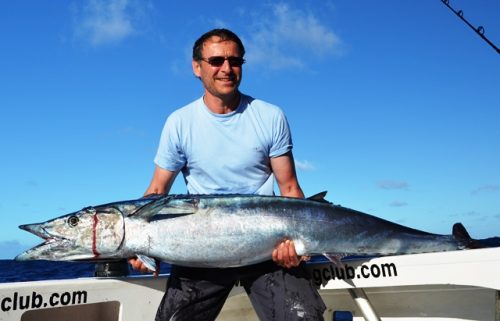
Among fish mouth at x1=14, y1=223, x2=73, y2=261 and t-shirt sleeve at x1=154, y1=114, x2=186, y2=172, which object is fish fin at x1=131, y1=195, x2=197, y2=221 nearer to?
fish mouth at x1=14, y1=223, x2=73, y2=261

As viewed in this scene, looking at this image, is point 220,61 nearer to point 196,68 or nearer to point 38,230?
point 196,68

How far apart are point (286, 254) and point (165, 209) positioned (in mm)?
853

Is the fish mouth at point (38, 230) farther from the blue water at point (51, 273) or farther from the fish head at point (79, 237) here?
the blue water at point (51, 273)

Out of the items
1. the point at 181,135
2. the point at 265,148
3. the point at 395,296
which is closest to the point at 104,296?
the point at 181,135

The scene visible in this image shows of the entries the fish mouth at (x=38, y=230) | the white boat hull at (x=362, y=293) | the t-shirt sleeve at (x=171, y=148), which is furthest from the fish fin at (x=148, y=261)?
the t-shirt sleeve at (x=171, y=148)

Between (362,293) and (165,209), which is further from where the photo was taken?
(362,293)

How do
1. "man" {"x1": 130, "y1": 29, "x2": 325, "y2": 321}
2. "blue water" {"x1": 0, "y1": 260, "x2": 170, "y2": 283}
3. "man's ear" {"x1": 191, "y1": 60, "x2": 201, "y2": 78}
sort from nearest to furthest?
"man" {"x1": 130, "y1": 29, "x2": 325, "y2": 321} → "man's ear" {"x1": 191, "y1": 60, "x2": 201, "y2": 78} → "blue water" {"x1": 0, "y1": 260, "x2": 170, "y2": 283}

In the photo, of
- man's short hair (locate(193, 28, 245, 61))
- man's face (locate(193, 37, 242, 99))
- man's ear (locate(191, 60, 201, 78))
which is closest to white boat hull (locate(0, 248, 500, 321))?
man's face (locate(193, 37, 242, 99))

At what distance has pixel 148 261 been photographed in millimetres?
3010

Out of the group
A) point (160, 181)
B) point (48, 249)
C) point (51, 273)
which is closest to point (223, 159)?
point (160, 181)

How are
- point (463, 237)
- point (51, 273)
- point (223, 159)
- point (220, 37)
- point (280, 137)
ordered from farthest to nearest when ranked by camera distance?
point (51, 273) < point (220, 37) < point (280, 137) < point (223, 159) < point (463, 237)

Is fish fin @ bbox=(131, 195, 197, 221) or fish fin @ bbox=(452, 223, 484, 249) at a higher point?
fish fin @ bbox=(131, 195, 197, 221)

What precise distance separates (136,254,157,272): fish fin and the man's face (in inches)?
54.1

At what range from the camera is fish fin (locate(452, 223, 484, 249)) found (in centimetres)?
336
